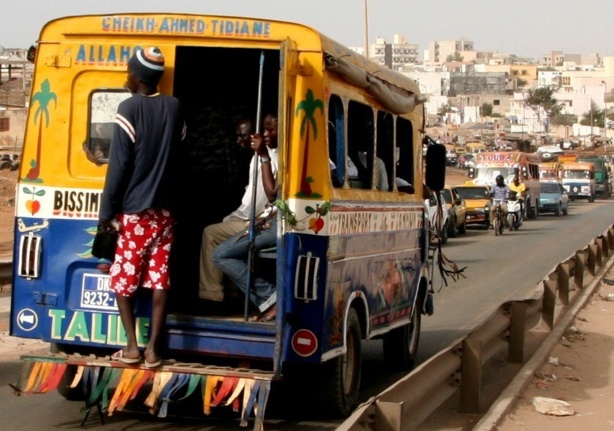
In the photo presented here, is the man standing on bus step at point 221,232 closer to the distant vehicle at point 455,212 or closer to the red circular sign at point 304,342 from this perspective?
the red circular sign at point 304,342

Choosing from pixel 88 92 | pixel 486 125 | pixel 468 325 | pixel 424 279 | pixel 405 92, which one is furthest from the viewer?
pixel 486 125

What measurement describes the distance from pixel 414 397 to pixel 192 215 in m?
3.47

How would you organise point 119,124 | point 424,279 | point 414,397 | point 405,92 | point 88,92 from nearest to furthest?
point 414,397 → point 119,124 → point 88,92 → point 405,92 → point 424,279

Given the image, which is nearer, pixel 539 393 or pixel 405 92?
pixel 539 393

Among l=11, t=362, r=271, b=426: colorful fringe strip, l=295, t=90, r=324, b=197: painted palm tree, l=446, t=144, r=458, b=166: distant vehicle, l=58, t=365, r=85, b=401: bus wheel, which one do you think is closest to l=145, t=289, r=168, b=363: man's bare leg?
l=11, t=362, r=271, b=426: colorful fringe strip

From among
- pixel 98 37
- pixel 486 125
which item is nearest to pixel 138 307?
pixel 98 37

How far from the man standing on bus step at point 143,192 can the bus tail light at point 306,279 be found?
2.83 feet

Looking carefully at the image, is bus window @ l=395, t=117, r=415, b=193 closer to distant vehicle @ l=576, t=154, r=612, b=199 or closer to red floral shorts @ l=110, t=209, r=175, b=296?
red floral shorts @ l=110, t=209, r=175, b=296

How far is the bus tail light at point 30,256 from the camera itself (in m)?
8.14

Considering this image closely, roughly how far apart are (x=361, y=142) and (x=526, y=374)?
8.43ft

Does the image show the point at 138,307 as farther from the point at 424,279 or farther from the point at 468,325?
the point at 468,325

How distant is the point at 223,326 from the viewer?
7949 mm

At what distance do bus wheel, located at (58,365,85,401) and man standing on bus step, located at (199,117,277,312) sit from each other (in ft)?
3.60

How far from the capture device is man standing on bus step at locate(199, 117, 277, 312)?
8.43 m
